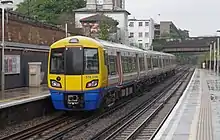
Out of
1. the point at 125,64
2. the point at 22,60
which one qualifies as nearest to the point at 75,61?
the point at 125,64

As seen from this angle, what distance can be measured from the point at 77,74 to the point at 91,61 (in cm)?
76

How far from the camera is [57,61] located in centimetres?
1714

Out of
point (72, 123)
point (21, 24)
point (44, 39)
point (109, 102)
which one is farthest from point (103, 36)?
point (72, 123)

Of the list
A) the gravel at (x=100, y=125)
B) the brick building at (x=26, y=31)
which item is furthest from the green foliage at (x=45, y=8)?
the gravel at (x=100, y=125)

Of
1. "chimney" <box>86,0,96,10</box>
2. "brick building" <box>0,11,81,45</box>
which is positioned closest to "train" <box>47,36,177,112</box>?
"brick building" <box>0,11,81,45</box>

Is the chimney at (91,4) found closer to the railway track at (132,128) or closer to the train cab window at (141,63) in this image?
the train cab window at (141,63)

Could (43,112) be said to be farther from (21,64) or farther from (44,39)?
(44,39)

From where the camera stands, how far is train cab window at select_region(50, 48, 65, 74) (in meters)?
17.0

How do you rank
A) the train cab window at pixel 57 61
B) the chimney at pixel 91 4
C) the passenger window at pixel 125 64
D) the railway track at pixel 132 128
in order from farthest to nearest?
1. the chimney at pixel 91 4
2. the passenger window at pixel 125 64
3. the train cab window at pixel 57 61
4. the railway track at pixel 132 128

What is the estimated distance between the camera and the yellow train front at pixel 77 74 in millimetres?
16641

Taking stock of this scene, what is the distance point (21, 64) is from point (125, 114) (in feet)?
25.2

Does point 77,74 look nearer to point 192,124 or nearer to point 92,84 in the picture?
point 92,84

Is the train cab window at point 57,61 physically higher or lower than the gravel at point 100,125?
higher

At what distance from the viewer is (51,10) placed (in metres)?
87.7
